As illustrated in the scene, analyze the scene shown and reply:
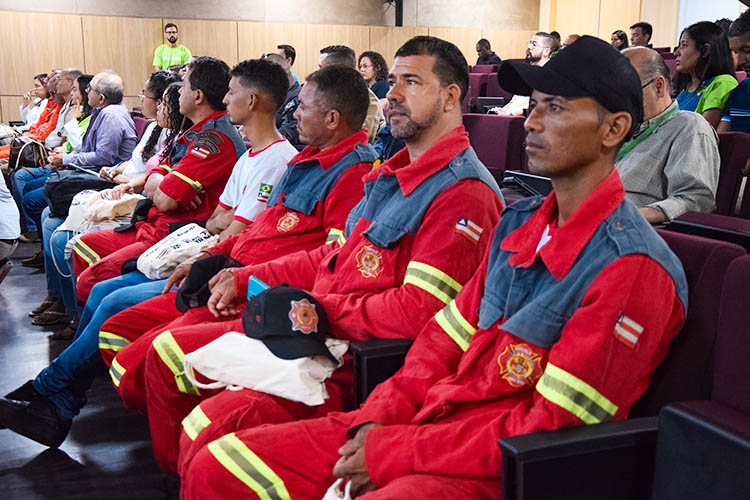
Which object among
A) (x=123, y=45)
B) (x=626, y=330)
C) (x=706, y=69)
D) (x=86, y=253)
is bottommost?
(x=86, y=253)

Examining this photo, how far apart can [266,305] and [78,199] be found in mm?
2216

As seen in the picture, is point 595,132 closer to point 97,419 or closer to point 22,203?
point 97,419

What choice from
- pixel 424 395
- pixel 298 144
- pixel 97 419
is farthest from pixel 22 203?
pixel 424 395

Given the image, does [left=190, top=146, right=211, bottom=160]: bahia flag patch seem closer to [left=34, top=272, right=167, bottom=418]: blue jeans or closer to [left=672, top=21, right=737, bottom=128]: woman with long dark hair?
[left=34, top=272, right=167, bottom=418]: blue jeans

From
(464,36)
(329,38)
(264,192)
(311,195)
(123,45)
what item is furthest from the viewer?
(464,36)

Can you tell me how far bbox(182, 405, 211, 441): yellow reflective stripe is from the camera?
1560 millimetres

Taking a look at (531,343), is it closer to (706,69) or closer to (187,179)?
(187,179)

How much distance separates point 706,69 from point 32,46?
10.2m

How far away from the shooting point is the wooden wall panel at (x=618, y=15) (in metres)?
11.7

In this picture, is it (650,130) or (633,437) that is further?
(650,130)

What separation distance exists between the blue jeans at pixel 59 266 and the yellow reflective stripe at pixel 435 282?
225cm

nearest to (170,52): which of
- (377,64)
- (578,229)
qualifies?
(377,64)

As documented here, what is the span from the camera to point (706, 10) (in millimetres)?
10469

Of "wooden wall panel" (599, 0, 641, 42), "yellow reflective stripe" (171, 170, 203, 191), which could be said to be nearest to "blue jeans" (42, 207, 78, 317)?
"yellow reflective stripe" (171, 170, 203, 191)
